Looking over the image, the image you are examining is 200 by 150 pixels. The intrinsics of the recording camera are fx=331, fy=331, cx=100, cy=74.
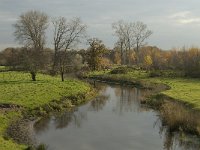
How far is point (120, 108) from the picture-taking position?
4262 cm

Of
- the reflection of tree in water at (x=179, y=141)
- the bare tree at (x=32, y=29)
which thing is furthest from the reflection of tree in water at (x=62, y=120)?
the bare tree at (x=32, y=29)

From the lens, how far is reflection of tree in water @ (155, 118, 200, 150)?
26062 millimetres

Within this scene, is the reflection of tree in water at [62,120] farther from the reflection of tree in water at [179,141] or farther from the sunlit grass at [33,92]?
the reflection of tree in water at [179,141]

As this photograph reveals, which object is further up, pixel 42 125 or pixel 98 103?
pixel 98 103

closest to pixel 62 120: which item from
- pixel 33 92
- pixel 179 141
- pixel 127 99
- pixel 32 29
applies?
pixel 33 92

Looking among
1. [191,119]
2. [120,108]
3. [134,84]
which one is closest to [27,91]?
[120,108]

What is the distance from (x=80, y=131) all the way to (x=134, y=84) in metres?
37.5

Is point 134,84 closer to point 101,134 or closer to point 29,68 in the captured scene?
point 29,68

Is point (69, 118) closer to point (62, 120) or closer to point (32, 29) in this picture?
point (62, 120)

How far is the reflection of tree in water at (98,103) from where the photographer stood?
4226cm

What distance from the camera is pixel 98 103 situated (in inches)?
1797

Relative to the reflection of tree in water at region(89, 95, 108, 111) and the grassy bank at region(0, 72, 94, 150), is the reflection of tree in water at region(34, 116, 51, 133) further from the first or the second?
the reflection of tree in water at region(89, 95, 108, 111)

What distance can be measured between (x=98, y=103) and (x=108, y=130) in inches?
584

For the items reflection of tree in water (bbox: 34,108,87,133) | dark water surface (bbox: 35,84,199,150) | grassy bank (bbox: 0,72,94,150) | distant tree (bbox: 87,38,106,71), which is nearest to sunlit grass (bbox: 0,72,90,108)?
grassy bank (bbox: 0,72,94,150)
